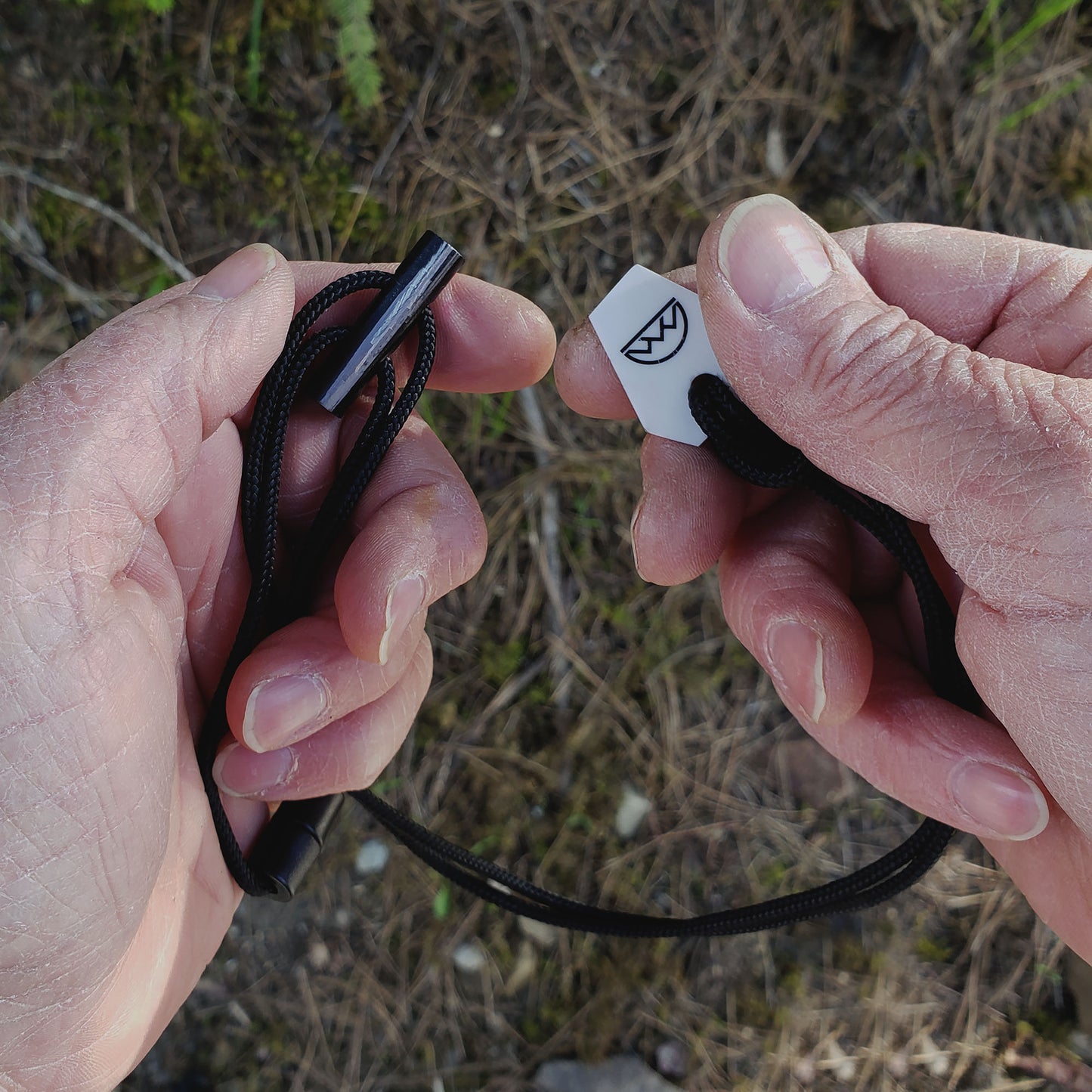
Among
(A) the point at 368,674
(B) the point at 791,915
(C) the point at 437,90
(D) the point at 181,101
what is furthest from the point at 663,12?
(B) the point at 791,915

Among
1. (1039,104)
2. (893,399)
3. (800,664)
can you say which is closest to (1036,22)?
(1039,104)

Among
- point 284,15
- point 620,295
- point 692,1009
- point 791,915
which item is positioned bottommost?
point 692,1009

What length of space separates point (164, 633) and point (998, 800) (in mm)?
1480

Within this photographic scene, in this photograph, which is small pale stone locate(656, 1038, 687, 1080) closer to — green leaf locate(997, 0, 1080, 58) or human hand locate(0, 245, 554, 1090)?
human hand locate(0, 245, 554, 1090)

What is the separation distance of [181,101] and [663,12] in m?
1.37

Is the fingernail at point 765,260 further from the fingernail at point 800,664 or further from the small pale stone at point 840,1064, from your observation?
the small pale stone at point 840,1064

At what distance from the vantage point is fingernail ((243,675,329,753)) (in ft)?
5.08

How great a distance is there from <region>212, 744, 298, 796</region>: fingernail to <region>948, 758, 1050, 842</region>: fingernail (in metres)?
1.26

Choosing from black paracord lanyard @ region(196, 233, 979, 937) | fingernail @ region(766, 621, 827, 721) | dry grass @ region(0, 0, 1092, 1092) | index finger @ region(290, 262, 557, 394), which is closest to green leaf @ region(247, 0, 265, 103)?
dry grass @ region(0, 0, 1092, 1092)

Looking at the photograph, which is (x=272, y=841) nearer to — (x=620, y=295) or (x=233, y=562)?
(x=233, y=562)

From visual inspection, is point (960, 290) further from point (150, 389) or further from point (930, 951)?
point (930, 951)

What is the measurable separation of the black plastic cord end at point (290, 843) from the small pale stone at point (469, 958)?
0.94 metres

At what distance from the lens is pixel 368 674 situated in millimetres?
1660

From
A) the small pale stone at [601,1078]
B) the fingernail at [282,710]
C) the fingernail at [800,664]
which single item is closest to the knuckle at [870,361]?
Answer: the fingernail at [800,664]
